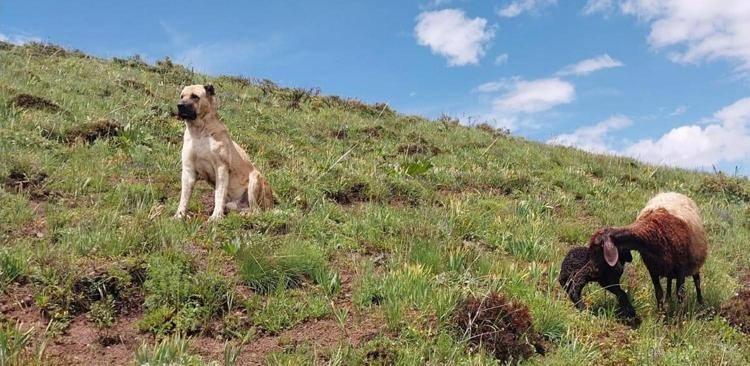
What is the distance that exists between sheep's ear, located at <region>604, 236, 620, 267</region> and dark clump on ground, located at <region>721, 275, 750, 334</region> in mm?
1642

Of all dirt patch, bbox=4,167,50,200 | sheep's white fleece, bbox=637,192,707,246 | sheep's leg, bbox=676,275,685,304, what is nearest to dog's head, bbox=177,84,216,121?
dirt patch, bbox=4,167,50,200

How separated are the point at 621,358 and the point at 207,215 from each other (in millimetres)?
5011

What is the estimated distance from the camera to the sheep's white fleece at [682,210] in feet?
21.6

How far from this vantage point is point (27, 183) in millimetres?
7773

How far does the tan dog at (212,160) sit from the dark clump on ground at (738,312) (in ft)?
17.2

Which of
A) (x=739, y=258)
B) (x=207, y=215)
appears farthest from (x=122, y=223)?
(x=739, y=258)

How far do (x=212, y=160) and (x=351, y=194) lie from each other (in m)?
2.69

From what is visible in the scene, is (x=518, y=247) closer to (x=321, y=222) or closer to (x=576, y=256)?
(x=576, y=256)

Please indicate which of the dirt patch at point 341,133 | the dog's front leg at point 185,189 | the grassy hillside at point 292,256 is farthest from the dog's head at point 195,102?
the dirt patch at point 341,133

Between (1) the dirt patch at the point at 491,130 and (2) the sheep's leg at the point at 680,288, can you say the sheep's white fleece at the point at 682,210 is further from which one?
(1) the dirt patch at the point at 491,130

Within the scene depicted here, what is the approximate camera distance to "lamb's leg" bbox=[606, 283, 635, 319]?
5875mm

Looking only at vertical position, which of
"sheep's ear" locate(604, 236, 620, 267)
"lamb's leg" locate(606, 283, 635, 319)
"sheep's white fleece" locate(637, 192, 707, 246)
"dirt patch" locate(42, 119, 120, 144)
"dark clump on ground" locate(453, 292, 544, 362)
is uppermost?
"dirt patch" locate(42, 119, 120, 144)

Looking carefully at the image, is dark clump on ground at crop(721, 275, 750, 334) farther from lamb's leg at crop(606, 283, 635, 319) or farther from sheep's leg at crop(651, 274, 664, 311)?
lamb's leg at crop(606, 283, 635, 319)

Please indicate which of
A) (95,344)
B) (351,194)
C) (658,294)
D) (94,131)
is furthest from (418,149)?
(95,344)
